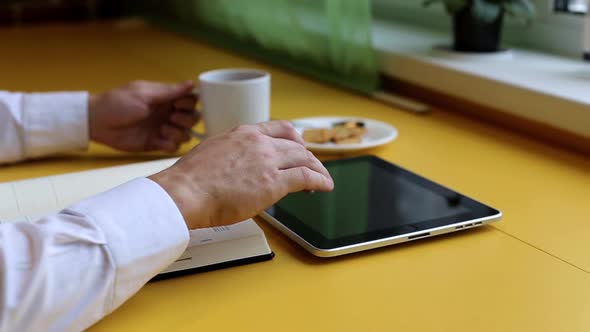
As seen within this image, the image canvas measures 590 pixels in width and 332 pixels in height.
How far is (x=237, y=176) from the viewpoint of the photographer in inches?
27.2

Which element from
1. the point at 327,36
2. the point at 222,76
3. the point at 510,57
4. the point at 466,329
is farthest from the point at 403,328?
the point at 327,36

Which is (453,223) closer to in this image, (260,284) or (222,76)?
(260,284)

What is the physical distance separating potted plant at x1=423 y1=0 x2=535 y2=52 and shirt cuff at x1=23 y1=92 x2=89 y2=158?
682 mm

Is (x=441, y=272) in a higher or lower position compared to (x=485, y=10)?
lower

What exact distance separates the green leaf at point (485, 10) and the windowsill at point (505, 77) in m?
0.08

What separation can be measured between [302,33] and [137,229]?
112 centimetres

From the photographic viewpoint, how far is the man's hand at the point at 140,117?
1080mm

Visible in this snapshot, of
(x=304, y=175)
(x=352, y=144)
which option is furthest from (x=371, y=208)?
(x=352, y=144)

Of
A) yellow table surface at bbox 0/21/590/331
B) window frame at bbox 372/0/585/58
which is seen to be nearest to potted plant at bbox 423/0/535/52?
window frame at bbox 372/0/585/58

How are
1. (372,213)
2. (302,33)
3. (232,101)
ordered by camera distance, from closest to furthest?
(372,213) → (232,101) → (302,33)

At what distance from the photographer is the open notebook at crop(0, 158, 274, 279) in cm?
71

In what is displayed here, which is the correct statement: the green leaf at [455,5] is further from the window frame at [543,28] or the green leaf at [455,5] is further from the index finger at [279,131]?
the index finger at [279,131]

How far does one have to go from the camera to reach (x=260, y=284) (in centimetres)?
68

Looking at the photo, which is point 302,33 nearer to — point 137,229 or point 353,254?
point 353,254
